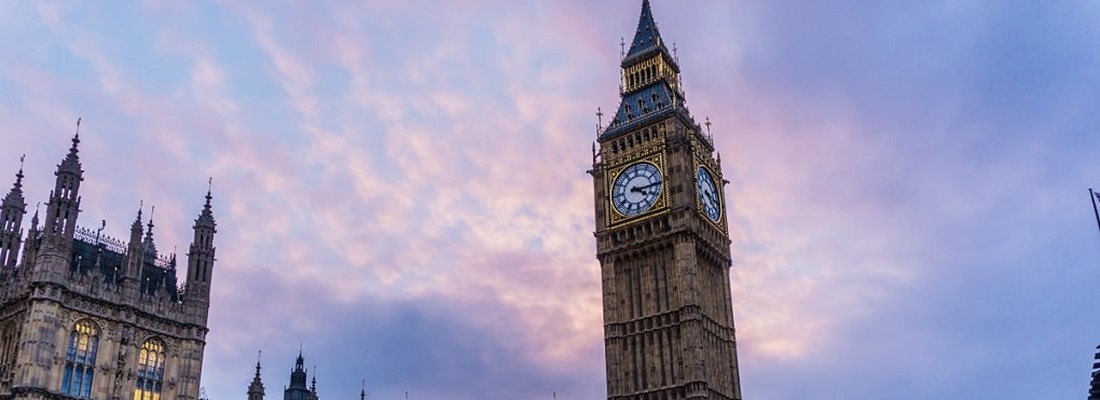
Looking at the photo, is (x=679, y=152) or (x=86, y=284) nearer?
(x=86, y=284)

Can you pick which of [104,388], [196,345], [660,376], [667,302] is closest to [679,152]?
[667,302]

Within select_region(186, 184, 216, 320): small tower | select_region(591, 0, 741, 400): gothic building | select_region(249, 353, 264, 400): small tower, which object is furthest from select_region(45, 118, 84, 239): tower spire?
select_region(591, 0, 741, 400): gothic building

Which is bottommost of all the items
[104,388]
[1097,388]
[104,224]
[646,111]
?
[1097,388]

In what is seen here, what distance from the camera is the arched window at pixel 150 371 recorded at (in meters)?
62.0

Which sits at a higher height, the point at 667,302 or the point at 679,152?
the point at 679,152

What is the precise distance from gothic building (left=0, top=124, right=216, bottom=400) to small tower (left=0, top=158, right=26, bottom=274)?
2.7 inches

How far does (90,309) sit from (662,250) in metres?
55.5

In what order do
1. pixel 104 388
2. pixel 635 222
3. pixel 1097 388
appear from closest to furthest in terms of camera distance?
pixel 1097 388 < pixel 104 388 < pixel 635 222

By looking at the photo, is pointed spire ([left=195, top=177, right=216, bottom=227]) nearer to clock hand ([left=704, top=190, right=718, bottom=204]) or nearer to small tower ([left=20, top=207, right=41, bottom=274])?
small tower ([left=20, top=207, right=41, bottom=274])

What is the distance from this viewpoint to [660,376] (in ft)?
306

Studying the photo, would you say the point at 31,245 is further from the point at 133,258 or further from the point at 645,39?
the point at 645,39

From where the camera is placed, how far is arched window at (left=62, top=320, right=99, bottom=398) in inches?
2307

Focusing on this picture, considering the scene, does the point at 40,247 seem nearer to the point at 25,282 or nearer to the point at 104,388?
the point at 25,282

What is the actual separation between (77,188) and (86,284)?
6.50 meters
